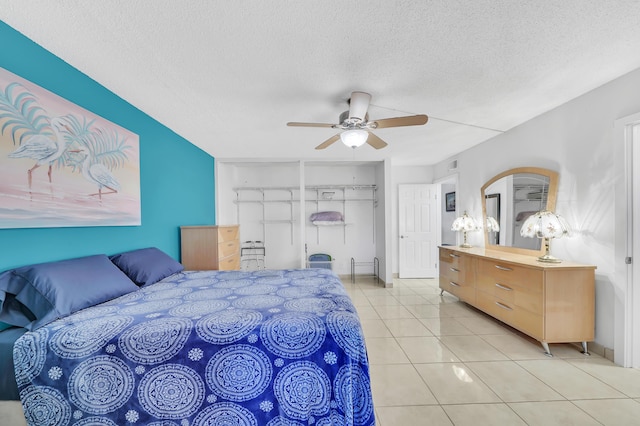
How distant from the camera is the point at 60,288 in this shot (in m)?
1.52

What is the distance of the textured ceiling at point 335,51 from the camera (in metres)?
1.45

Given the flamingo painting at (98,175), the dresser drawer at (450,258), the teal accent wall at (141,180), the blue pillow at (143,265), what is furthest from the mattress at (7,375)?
the dresser drawer at (450,258)

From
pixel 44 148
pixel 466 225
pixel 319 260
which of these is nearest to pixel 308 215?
pixel 319 260

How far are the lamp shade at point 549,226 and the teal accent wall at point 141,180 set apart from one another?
421 centimetres

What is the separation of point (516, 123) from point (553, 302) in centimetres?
215

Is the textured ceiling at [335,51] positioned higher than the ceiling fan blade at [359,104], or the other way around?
the textured ceiling at [335,51]

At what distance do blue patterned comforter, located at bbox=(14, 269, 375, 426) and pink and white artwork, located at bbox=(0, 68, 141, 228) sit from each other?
2.67 feet

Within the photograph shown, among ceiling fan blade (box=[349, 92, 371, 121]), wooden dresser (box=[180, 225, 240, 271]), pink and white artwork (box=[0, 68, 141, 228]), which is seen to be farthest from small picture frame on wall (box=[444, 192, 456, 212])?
pink and white artwork (box=[0, 68, 141, 228])

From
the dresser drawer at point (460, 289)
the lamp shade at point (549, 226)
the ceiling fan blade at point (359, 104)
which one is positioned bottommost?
the dresser drawer at point (460, 289)

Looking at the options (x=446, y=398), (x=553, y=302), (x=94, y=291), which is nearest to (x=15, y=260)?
(x=94, y=291)

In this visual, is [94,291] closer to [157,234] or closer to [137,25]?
[157,234]

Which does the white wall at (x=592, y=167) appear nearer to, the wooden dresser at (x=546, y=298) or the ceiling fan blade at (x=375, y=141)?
the wooden dresser at (x=546, y=298)

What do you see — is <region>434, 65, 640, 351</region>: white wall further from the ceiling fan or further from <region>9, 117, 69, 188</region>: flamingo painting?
<region>9, 117, 69, 188</region>: flamingo painting

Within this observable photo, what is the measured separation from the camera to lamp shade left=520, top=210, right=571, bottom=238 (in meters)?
2.60
